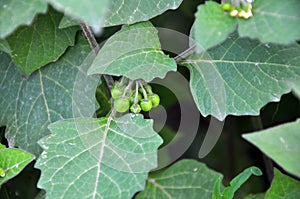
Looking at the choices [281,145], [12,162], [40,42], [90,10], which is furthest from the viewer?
[40,42]

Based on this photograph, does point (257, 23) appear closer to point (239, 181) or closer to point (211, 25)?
point (211, 25)

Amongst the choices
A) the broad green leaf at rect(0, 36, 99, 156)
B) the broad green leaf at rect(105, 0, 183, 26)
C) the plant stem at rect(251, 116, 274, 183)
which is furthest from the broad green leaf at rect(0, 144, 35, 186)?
the plant stem at rect(251, 116, 274, 183)

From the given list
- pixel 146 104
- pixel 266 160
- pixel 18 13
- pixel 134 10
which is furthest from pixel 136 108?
pixel 266 160

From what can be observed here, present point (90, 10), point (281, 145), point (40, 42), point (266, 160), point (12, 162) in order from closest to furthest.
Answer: point (90, 10) < point (281, 145) < point (12, 162) < point (40, 42) < point (266, 160)

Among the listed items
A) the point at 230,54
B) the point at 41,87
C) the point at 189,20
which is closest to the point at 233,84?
the point at 230,54

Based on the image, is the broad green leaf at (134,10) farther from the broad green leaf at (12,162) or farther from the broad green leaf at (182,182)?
the broad green leaf at (182,182)

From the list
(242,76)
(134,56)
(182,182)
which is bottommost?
(182,182)

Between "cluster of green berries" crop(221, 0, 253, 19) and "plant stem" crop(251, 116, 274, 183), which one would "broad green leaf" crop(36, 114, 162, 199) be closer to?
"cluster of green berries" crop(221, 0, 253, 19)
